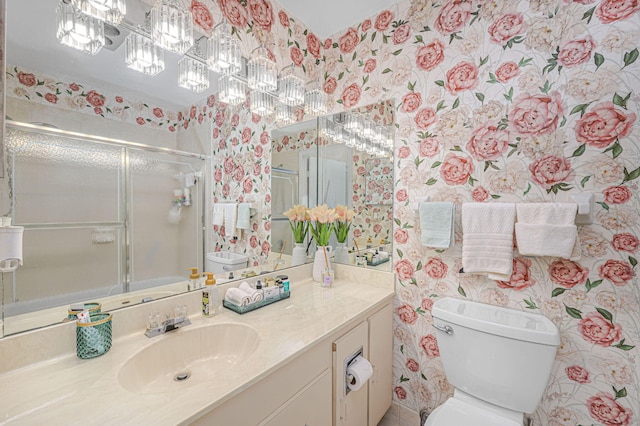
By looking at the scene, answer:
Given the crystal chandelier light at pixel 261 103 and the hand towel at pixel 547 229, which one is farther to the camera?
the crystal chandelier light at pixel 261 103

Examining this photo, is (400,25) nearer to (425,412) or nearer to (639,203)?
(639,203)

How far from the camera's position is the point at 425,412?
4.78 ft

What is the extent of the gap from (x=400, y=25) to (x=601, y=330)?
1.78 m

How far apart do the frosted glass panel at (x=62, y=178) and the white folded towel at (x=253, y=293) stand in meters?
0.60

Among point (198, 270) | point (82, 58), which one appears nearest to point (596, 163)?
point (198, 270)

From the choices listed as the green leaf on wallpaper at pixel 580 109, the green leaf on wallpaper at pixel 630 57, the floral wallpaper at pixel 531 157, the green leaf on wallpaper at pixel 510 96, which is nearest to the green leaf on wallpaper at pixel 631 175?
the floral wallpaper at pixel 531 157

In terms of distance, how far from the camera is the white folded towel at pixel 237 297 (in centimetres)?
121

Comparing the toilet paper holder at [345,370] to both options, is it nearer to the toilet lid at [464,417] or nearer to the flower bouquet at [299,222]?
the toilet lid at [464,417]

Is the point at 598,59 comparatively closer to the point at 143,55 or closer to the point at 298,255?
the point at 298,255

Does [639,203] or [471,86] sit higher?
A: [471,86]

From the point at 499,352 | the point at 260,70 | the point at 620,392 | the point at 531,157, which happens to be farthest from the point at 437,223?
the point at 260,70

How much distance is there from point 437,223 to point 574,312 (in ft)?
2.14

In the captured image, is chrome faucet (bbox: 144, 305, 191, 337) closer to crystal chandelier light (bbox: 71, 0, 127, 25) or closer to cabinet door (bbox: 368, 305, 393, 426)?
cabinet door (bbox: 368, 305, 393, 426)

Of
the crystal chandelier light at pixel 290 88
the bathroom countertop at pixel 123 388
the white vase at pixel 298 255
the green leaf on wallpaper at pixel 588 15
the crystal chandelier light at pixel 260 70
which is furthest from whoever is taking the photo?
the white vase at pixel 298 255
